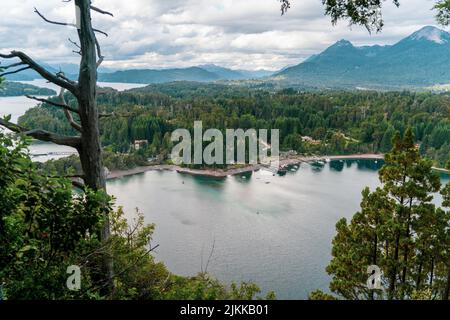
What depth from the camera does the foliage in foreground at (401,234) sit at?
4.68 m

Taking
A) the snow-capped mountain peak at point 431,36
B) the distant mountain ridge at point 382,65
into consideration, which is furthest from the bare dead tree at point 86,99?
the snow-capped mountain peak at point 431,36

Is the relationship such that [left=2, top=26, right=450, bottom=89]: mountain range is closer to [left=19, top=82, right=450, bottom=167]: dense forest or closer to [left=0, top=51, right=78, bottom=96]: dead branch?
[left=19, top=82, right=450, bottom=167]: dense forest

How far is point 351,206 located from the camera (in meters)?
21.3

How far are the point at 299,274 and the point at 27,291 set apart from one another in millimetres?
12379

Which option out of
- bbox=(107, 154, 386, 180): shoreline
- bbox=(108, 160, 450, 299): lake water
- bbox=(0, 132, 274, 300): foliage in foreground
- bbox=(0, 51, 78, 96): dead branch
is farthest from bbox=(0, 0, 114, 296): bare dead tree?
bbox=(107, 154, 386, 180): shoreline

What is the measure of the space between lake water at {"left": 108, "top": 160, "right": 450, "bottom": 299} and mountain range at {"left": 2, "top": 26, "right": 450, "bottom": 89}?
92.6 metres

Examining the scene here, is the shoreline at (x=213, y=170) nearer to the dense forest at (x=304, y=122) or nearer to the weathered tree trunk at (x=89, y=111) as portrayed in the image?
the dense forest at (x=304, y=122)

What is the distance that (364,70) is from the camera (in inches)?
6270

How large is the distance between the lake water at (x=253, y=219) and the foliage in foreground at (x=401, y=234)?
129 inches

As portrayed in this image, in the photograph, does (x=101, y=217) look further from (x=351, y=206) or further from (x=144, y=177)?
(x=144, y=177)

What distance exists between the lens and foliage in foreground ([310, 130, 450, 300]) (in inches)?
184
